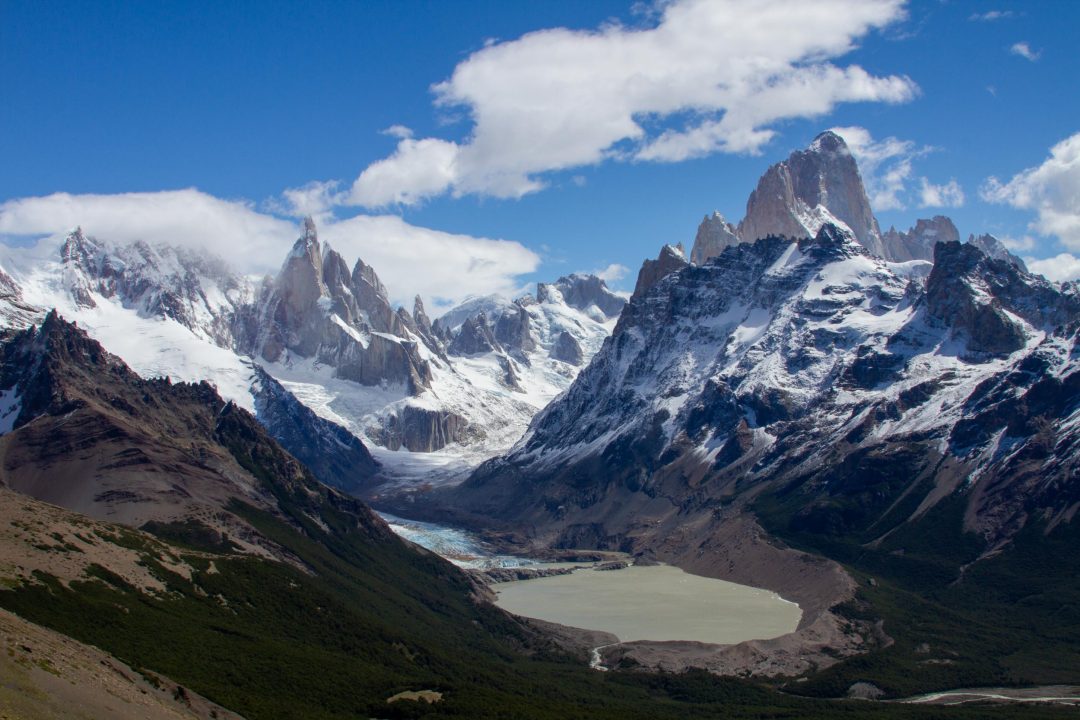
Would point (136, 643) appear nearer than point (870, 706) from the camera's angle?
Yes

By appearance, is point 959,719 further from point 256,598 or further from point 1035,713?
point 256,598

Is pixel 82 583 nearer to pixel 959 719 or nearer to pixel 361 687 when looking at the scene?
pixel 361 687

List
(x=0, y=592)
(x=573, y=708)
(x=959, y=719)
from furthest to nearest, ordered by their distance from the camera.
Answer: (x=959, y=719)
(x=573, y=708)
(x=0, y=592)

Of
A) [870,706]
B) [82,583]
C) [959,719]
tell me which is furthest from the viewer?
[870,706]

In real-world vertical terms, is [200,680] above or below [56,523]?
below

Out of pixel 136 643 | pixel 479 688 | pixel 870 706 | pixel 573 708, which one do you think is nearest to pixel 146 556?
pixel 136 643

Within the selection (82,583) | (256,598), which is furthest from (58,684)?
(256,598)

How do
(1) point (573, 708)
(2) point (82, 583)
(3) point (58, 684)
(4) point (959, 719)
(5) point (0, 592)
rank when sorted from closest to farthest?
1. (3) point (58, 684)
2. (5) point (0, 592)
3. (2) point (82, 583)
4. (1) point (573, 708)
5. (4) point (959, 719)

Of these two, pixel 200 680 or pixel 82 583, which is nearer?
pixel 200 680

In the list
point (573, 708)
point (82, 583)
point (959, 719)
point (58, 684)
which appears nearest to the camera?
point (58, 684)
